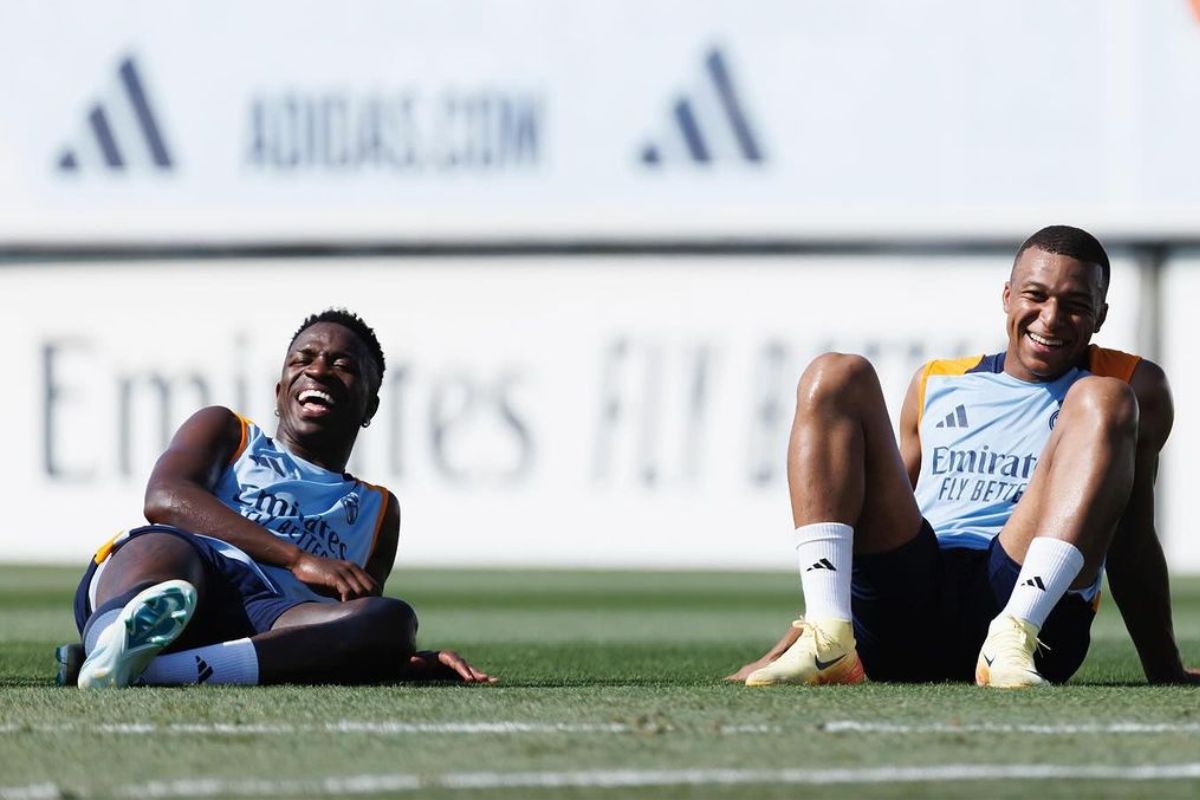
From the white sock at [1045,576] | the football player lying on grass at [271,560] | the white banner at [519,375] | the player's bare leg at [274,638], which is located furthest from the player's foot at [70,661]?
the white banner at [519,375]

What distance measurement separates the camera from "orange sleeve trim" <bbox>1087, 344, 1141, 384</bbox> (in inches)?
166

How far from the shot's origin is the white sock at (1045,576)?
391 centimetres

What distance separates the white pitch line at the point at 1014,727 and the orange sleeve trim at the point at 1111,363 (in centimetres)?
106

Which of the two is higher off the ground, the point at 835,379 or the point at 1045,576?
the point at 835,379

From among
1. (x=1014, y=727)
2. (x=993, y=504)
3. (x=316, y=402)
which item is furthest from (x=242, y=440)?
(x=1014, y=727)

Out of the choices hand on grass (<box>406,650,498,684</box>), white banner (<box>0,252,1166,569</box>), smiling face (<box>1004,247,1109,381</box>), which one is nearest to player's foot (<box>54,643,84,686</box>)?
hand on grass (<box>406,650,498,684</box>)

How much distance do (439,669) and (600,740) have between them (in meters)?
1.30

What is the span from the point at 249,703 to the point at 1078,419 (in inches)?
64.0

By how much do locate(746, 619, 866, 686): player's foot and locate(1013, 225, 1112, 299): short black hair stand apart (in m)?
0.85

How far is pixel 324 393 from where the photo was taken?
15.0ft

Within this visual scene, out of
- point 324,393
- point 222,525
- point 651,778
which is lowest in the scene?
point 651,778

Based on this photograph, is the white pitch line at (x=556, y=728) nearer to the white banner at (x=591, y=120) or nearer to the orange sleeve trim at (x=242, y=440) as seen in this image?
the orange sleeve trim at (x=242, y=440)

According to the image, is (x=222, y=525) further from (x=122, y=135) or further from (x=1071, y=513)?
(x=122, y=135)

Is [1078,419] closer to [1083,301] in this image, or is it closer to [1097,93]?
[1083,301]
